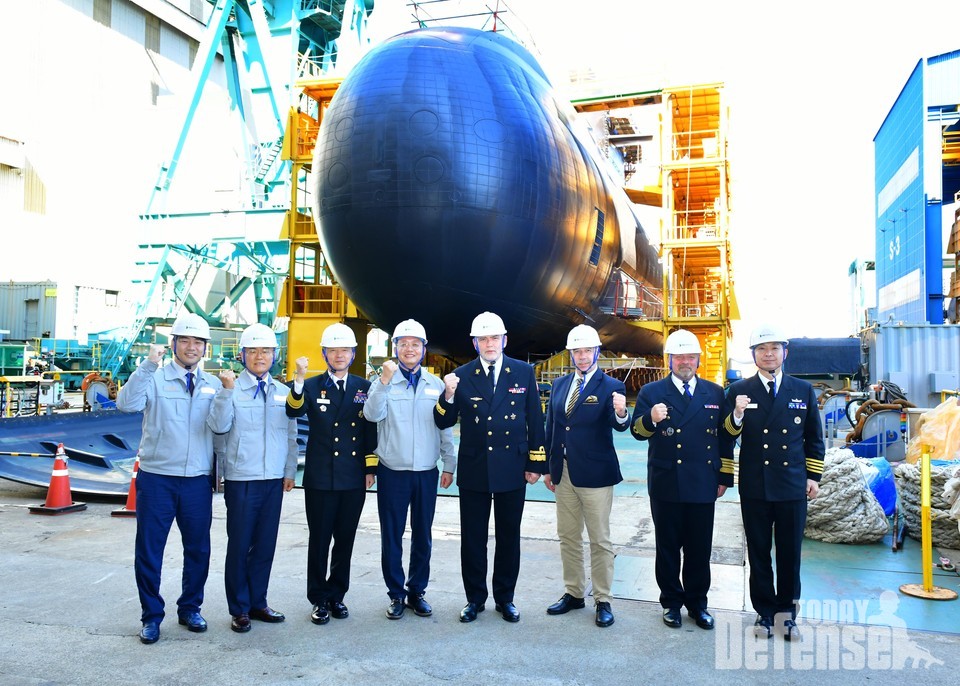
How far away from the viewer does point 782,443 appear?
13.4ft

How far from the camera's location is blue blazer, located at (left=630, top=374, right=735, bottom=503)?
4.20m

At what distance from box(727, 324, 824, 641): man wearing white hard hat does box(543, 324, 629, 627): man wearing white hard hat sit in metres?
0.74

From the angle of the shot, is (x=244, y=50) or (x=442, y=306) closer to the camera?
(x=442, y=306)

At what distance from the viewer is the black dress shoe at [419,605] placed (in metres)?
4.29

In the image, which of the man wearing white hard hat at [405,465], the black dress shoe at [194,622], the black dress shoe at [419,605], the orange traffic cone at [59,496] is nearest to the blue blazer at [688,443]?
the man wearing white hard hat at [405,465]

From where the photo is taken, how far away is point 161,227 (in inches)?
1048

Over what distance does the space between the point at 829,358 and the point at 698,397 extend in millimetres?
25285

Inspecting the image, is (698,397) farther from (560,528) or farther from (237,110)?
(237,110)

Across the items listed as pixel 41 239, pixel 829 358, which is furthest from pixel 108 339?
pixel 829 358

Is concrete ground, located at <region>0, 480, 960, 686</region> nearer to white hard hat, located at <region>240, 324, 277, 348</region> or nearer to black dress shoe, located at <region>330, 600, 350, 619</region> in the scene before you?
black dress shoe, located at <region>330, 600, 350, 619</region>

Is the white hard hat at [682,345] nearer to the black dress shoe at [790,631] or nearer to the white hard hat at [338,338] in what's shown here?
the black dress shoe at [790,631]

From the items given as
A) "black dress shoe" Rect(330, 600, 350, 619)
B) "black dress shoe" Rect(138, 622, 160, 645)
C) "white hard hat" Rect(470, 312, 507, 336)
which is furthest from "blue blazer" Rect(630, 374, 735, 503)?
"black dress shoe" Rect(138, 622, 160, 645)

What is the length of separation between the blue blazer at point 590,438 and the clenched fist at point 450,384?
0.73 m

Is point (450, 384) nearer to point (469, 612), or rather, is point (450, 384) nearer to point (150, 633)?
point (469, 612)
